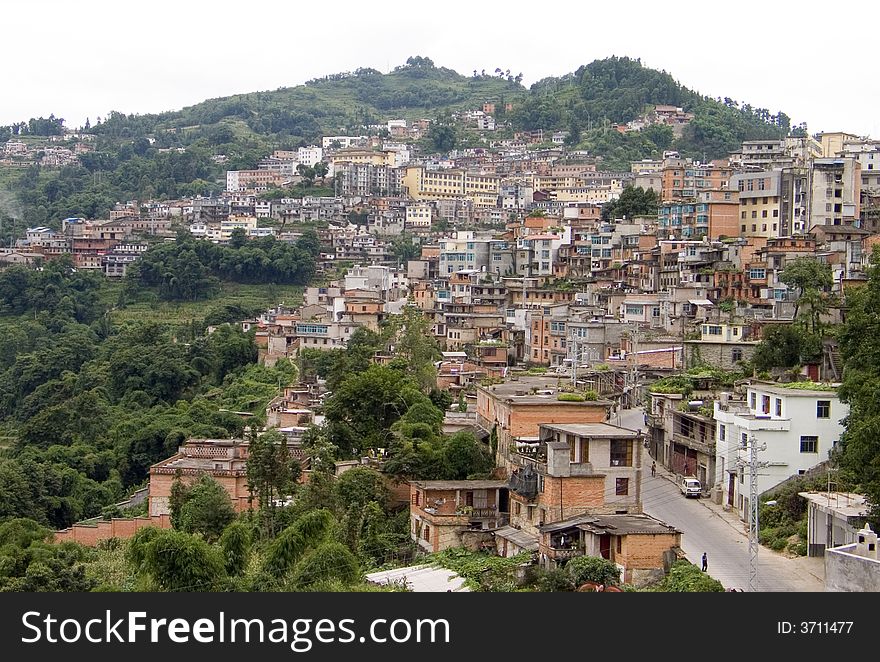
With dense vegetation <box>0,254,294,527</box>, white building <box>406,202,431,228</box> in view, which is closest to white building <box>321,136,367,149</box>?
white building <box>406,202,431,228</box>

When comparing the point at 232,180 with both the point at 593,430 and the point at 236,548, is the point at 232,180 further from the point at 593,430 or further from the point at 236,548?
the point at 593,430

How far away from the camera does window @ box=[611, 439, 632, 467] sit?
1936 centimetres

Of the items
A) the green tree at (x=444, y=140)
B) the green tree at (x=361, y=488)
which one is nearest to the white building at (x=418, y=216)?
the green tree at (x=444, y=140)

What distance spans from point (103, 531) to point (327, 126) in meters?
91.4

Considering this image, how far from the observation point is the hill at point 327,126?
8369cm

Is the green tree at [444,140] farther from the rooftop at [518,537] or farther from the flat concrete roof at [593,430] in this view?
the rooftop at [518,537]

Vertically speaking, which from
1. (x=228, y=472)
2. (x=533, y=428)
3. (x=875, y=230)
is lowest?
(x=228, y=472)

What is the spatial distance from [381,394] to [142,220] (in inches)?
1840

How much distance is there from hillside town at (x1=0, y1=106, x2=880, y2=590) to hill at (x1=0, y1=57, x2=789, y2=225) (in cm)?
735

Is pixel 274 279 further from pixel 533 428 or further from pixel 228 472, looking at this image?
pixel 533 428

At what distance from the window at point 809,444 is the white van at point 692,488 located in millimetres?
2030
